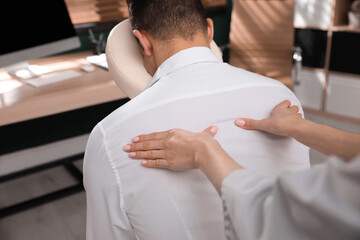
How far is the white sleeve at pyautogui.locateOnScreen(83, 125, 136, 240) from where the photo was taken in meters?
0.86

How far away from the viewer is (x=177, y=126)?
0.87 meters

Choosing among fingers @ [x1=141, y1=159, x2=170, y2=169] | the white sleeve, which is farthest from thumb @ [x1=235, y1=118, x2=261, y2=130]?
the white sleeve

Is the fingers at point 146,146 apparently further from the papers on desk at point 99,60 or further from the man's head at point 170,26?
the papers on desk at point 99,60

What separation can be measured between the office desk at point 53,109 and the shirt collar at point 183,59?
92 cm

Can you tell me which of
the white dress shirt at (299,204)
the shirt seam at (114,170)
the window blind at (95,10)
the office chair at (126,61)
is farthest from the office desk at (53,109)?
the white dress shirt at (299,204)

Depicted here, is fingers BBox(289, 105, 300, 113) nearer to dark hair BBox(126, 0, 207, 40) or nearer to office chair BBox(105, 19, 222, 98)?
dark hair BBox(126, 0, 207, 40)

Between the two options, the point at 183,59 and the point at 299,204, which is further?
the point at 183,59

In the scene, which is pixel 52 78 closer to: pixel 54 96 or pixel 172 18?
pixel 54 96

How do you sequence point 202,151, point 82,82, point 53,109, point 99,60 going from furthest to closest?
1. point 99,60
2. point 82,82
3. point 53,109
4. point 202,151

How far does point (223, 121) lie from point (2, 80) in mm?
1627

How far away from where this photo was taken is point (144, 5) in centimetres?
107

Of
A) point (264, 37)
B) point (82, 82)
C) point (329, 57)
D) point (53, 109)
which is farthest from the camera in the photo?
point (329, 57)

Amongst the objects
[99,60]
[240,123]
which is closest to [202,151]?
[240,123]

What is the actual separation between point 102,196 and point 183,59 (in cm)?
38
